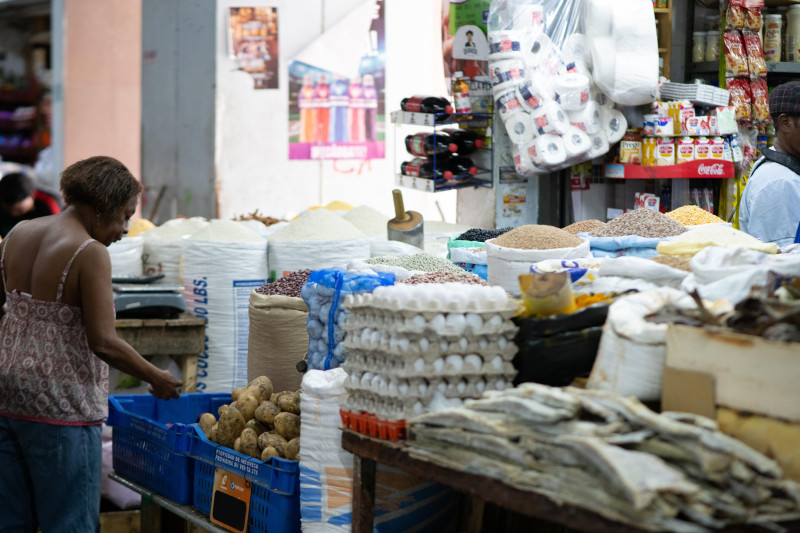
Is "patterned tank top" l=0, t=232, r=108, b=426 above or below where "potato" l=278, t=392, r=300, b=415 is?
above

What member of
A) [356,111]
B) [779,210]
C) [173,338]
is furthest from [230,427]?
[356,111]

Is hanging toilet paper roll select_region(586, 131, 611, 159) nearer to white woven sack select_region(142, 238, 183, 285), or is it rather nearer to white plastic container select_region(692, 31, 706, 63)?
white plastic container select_region(692, 31, 706, 63)

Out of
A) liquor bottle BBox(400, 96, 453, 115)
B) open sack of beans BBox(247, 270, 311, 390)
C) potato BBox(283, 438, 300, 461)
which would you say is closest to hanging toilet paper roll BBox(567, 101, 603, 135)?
liquor bottle BBox(400, 96, 453, 115)

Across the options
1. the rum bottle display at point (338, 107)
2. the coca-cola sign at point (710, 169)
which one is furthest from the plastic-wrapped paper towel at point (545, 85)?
the rum bottle display at point (338, 107)

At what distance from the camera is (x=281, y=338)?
310 centimetres

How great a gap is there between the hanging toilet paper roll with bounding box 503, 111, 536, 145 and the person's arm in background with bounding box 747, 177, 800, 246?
4.39 ft

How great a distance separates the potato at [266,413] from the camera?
2.63 meters

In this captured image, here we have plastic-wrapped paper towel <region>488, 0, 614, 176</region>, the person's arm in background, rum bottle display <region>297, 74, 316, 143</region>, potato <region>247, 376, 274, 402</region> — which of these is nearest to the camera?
potato <region>247, 376, 274, 402</region>

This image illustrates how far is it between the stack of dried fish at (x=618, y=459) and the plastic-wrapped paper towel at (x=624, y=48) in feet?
10.3

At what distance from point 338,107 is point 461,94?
2.87m

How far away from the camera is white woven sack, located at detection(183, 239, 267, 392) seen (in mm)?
4078

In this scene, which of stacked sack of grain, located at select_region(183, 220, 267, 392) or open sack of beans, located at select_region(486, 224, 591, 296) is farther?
stacked sack of grain, located at select_region(183, 220, 267, 392)

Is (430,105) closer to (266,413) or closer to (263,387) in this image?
(263,387)

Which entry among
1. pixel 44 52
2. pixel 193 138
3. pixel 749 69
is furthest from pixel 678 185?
pixel 44 52
